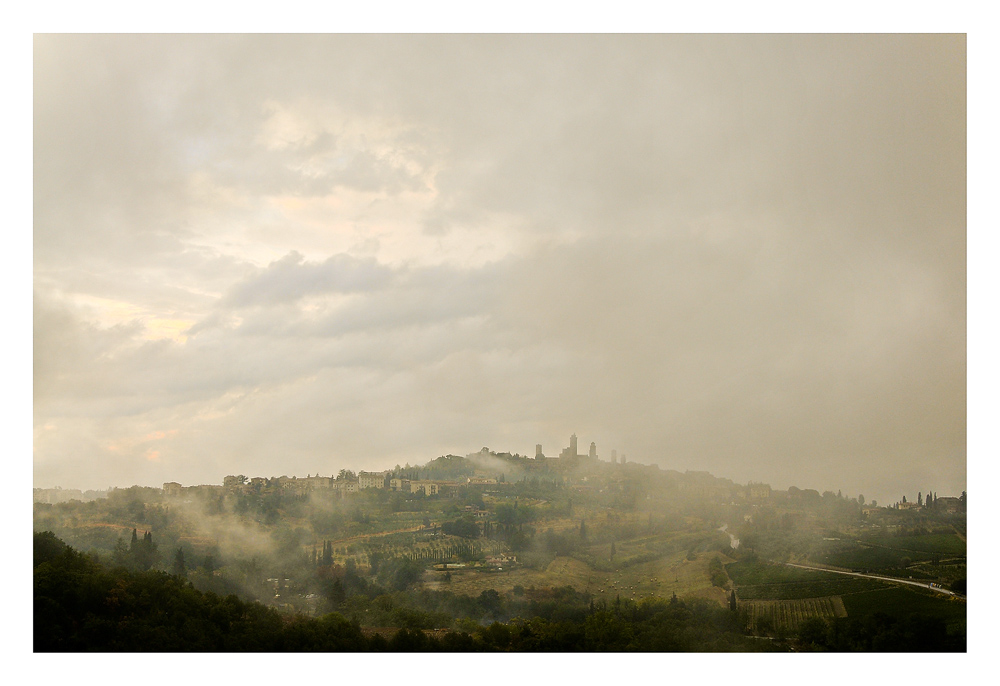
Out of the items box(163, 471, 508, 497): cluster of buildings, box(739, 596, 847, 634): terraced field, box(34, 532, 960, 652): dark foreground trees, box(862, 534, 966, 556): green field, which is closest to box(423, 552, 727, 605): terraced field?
box(34, 532, 960, 652): dark foreground trees

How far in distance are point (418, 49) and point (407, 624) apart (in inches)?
333

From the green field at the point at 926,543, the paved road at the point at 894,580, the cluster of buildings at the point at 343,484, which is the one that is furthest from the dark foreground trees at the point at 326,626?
the cluster of buildings at the point at 343,484

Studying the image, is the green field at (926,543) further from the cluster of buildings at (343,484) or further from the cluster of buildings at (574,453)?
the cluster of buildings at (343,484)

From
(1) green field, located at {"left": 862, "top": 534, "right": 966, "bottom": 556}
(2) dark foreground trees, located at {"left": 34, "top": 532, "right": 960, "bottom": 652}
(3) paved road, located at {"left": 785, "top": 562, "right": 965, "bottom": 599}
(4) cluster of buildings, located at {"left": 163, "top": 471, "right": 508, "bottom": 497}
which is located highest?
(4) cluster of buildings, located at {"left": 163, "top": 471, "right": 508, "bottom": 497}

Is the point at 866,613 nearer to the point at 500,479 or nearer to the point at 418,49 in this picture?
the point at 500,479

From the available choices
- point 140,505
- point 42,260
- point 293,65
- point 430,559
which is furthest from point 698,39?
point 140,505

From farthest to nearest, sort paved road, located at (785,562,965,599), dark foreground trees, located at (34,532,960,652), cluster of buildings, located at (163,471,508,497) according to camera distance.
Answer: cluster of buildings, located at (163,471,508,497)
paved road, located at (785,562,965,599)
dark foreground trees, located at (34,532,960,652)

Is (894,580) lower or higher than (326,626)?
higher

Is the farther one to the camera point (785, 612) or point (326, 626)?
point (326, 626)

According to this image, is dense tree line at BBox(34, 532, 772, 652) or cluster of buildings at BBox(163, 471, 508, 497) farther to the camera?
cluster of buildings at BBox(163, 471, 508, 497)

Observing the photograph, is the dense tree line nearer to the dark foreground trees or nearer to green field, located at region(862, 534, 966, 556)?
the dark foreground trees

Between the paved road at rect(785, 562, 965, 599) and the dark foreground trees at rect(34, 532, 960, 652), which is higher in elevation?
the paved road at rect(785, 562, 965, 599)

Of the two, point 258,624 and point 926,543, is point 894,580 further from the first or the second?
point 258,624

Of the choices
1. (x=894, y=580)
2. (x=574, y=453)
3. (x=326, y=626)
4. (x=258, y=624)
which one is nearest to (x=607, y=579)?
(x=574, y=453)
